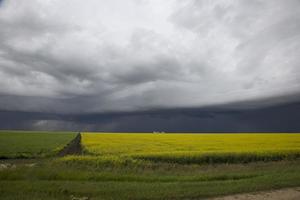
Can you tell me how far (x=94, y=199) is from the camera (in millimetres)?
11273

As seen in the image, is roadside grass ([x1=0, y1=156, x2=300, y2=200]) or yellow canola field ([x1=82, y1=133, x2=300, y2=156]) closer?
roadside grass ([x1=0, y1=156, x2=300, y2=200])

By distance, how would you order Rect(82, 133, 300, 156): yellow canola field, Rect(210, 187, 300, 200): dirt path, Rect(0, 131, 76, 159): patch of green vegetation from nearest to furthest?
Rect(210, 187, 300, 200): dirt path, Rect(82, 133, 300, 156): yellow canola field, Rect(0, 131, 76, 159): patch of green vegetation

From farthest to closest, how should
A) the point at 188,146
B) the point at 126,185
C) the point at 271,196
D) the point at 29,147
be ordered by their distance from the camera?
the point at 29,147 < the point at 188,146 < the point at 126,185 < the point at 271,196

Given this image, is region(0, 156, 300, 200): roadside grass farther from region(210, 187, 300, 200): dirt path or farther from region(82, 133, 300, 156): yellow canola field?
region(82, 133, 300, 156): yellow canola field

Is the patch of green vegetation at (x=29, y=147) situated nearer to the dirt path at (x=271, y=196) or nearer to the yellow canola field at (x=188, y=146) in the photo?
the yellow canola field at (x=188, y=146)

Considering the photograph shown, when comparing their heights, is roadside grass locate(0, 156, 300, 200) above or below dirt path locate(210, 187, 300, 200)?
above

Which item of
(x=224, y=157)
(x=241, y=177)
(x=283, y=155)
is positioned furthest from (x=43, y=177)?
(x=283, y=155)

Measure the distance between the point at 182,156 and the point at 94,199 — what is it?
46.0ft

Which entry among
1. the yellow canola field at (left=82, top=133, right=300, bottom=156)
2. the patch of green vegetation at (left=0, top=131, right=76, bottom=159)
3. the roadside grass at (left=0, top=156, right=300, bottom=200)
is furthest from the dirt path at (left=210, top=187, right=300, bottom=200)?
the patch of green vegetation at (left=0, top=131, right=76, bottom=159)

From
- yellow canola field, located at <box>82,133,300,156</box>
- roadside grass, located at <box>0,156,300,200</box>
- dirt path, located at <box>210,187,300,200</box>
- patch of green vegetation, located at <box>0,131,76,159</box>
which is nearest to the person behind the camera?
dirt path, located at <box>210,187,300,200</box>

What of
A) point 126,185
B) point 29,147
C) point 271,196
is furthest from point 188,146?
point 271,196

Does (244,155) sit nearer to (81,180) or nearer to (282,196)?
(282,196)

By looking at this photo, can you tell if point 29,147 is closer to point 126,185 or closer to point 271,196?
point 126,185

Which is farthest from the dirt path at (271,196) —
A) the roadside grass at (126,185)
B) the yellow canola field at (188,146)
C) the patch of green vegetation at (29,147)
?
the patch of green vegetation at (29,147)
